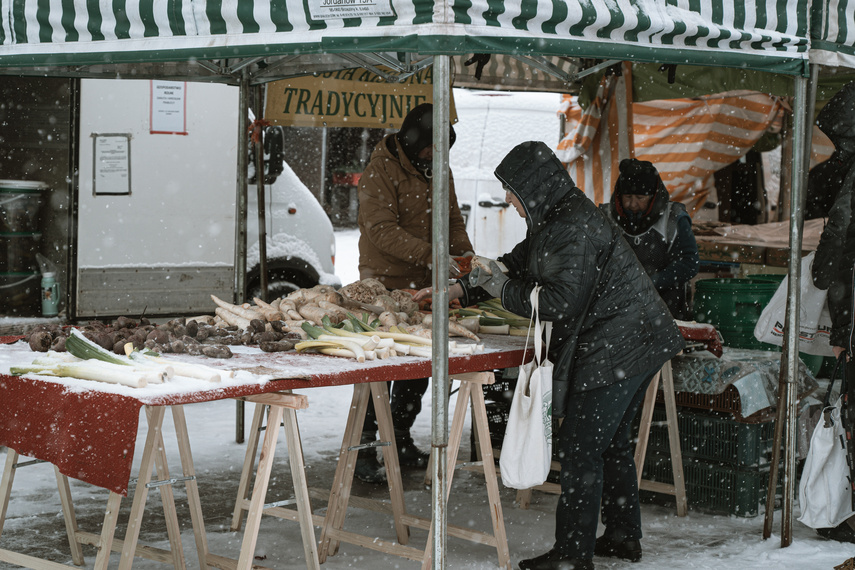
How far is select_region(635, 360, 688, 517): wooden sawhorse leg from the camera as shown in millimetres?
5445

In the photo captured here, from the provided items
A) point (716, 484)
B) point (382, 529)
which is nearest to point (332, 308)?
point (382, 529)

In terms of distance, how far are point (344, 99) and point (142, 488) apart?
4.54m

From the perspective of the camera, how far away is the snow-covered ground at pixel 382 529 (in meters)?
4.88

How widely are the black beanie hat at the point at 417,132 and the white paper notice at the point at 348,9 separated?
2.10 meters

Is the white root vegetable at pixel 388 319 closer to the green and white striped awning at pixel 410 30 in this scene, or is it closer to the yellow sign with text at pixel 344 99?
the green and white striped awning at pixel 410 30

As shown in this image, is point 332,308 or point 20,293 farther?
point 20,293

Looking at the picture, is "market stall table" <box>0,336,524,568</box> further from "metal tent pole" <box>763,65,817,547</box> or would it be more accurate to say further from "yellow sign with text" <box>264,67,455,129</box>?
"yellow sign with text" <box>264,67,455,129</box>

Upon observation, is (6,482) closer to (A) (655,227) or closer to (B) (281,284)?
(A) (655,227)

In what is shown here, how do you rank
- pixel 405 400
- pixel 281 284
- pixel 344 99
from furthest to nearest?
pixel 281 284 < pixel 344 99 < pixel 405 400

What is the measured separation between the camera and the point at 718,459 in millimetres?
5723

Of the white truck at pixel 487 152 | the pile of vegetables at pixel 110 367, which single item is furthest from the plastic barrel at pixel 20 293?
the white truck at pixel 487 152

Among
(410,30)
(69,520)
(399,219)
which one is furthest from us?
(399,219)

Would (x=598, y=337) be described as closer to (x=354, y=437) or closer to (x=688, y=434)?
(x=354, y=437)

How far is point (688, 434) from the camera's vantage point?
19.1ft
